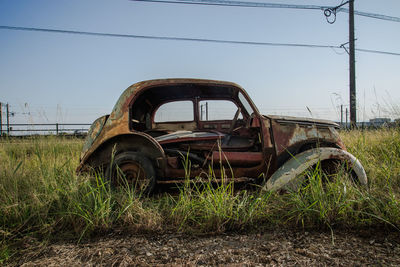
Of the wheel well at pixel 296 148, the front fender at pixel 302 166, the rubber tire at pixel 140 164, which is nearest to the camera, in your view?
the front fender at pixel 302 166

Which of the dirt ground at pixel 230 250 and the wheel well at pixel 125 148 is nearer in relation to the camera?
the dirt ground at pixel 230 250

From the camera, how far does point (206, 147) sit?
2.93 m

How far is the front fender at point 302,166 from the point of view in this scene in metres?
2.49

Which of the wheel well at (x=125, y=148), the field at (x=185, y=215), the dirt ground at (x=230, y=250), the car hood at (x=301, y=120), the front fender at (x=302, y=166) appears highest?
the car hood at (x=301, y=120)

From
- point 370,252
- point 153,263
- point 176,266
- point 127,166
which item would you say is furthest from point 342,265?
point 127,166

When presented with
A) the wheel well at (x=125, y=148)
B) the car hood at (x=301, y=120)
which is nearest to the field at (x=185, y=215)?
the wheel well at (x=125, y=148)

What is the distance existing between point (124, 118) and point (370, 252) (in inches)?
104

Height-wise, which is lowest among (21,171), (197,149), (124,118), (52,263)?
(52,263)

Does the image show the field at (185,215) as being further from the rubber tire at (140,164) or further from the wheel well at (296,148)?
the wheel well at (296,148)

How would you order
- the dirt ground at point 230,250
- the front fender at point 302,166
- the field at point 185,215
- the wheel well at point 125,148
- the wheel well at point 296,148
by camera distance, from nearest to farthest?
the dirt ground at point 230,250
the field at point 185,215
the front fender at point 302,166
the wheel well at point 125,148
the wheel well at point 296,148

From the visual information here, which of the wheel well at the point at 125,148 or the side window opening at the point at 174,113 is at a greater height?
the side window opening at the point at 174,113

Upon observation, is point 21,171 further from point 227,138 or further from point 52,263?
point 227,138

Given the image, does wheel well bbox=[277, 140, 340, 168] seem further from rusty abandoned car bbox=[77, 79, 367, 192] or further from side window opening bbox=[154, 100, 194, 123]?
side window opening bbox=[154, 100, 194, 123]

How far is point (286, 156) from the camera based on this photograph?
2.96 meters
